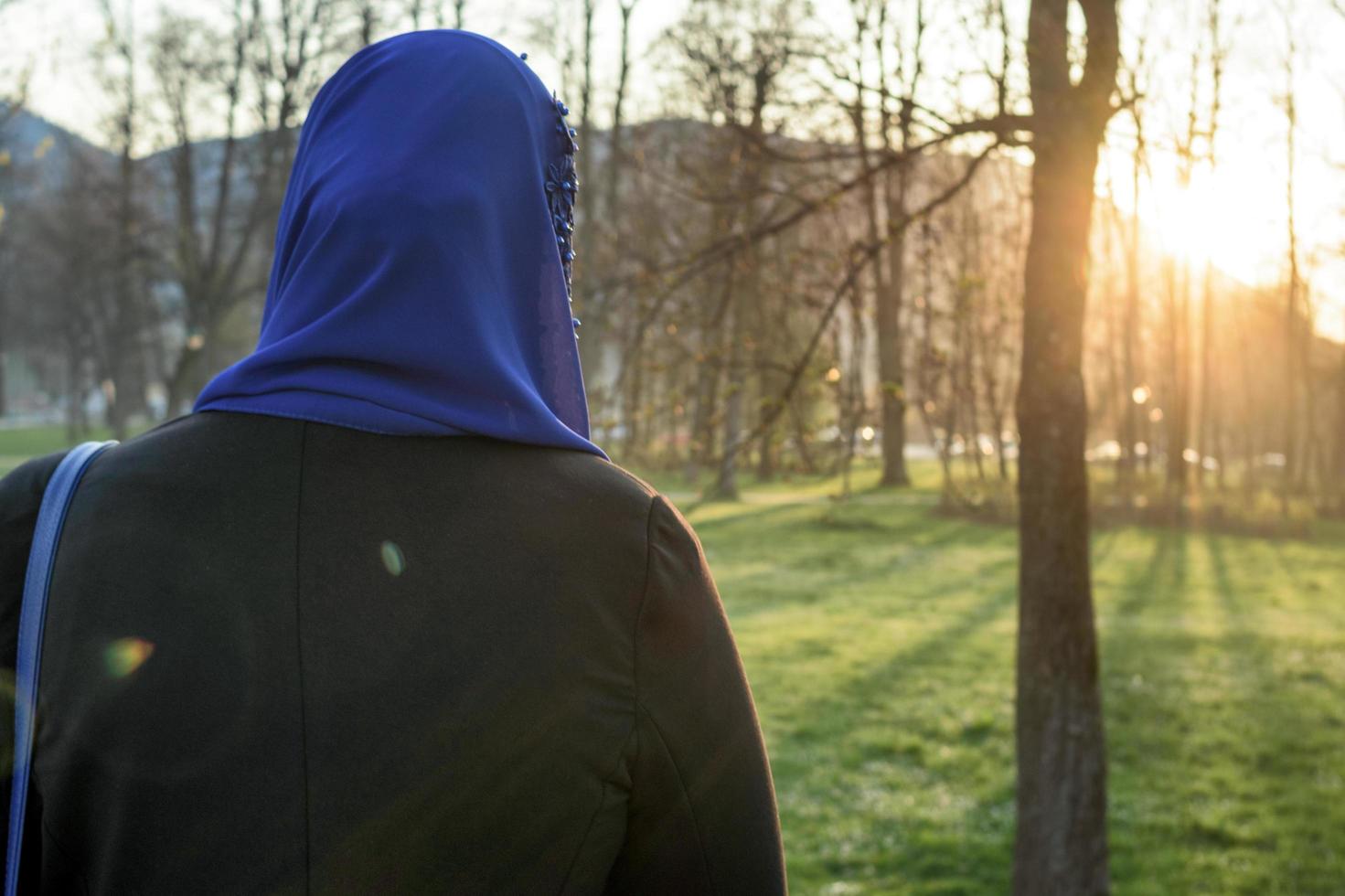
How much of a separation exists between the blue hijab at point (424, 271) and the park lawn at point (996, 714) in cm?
324

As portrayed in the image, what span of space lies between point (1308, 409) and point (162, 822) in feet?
133

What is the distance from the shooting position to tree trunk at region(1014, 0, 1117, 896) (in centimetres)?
425

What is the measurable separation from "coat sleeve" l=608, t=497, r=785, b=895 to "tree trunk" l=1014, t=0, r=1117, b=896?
10.6 ft

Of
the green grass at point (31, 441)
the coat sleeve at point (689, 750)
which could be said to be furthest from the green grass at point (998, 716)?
the green grass at point (31, 441)

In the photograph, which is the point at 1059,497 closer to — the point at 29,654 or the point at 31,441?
the point at 29,654

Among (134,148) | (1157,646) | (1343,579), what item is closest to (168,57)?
(134,148)

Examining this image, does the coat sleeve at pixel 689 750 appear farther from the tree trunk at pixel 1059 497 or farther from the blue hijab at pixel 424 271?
the tree trunk at pixel 1059 497

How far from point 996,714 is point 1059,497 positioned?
598cm

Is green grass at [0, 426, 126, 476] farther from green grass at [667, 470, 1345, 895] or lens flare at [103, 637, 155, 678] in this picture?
lens flare at [103, 637, 155, 678]

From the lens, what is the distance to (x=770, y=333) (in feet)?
22.2

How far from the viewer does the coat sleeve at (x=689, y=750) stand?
4.21 feet

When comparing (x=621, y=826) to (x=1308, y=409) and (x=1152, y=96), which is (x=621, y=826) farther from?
(x=1308, y=409)

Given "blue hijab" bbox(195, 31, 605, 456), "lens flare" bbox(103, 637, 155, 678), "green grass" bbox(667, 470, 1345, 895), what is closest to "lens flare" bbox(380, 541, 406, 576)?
"blue hijab" bbox(195, 31, 605, 456)

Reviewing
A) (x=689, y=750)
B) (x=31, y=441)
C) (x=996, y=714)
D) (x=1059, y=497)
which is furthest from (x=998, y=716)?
(x=31, y=441)
